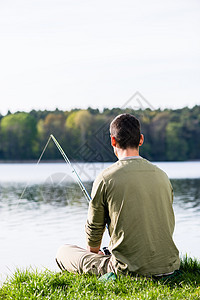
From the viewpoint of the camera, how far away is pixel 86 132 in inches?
1319

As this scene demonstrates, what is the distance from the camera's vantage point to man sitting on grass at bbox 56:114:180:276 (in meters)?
2.48

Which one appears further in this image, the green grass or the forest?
the forest

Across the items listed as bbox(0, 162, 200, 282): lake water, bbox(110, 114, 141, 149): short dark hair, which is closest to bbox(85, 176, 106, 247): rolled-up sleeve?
bbox(110, 114, 141, 149): short dark hair

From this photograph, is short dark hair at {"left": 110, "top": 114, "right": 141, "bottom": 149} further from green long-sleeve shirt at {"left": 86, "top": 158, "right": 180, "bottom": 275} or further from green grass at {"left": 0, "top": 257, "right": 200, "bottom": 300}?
green grass at {"left": 0, "top": 257, "right": 200, "bottom": 300}

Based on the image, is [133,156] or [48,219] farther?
[48,219]

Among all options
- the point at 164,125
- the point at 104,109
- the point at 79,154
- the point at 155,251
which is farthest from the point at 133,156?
the point at 164,125

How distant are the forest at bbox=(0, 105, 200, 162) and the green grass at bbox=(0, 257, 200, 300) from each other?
25.5 meters

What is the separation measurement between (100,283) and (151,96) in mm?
36509

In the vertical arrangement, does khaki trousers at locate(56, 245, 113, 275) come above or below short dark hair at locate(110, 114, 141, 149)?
below

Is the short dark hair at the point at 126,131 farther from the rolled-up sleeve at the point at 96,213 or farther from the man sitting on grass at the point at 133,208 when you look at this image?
the rolled-up sleeve at the point at 96,213

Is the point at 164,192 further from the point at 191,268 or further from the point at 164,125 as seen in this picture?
the point at 164,125

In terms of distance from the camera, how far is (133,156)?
2564 millimetres

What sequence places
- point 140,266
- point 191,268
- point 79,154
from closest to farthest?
point 140,266, point 191,268, point 79,154

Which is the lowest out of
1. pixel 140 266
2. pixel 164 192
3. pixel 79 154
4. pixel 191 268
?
pixel 79 154
